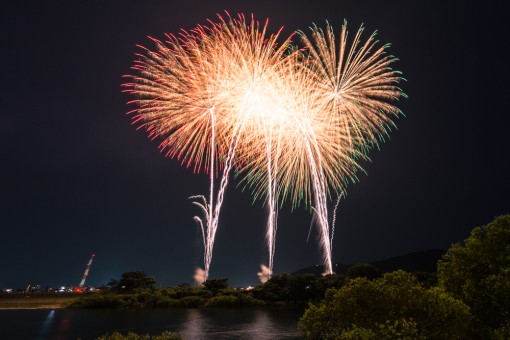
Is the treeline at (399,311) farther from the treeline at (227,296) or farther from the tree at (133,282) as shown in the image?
the tree at (133,282)

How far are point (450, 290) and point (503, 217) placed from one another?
16.5 ft

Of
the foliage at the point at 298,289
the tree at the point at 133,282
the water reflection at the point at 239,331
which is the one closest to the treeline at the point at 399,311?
the water reflection at the point at 239,331

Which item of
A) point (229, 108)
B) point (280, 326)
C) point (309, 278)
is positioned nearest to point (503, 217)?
point (229, 108)

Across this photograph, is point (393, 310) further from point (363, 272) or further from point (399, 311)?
point (363, 272)

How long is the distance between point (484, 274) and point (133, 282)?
281 ft

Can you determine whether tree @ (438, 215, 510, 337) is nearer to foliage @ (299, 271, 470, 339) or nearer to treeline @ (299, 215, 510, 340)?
treeline @ (299, 215, 510, 340)

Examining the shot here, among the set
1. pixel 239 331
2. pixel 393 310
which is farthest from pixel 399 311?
pixel 239 331

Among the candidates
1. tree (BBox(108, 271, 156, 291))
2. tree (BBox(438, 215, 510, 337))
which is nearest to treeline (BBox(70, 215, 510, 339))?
tree (BBox(438, 215, 510, 337))

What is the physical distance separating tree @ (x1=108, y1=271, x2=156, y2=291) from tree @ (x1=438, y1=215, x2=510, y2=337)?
8318 cm

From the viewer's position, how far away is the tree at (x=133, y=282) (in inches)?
3585

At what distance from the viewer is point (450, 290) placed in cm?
2103

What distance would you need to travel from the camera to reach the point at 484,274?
1995 cm

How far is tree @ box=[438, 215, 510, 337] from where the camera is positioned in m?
18.3

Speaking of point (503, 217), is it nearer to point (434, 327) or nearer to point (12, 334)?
point (434, 327)
